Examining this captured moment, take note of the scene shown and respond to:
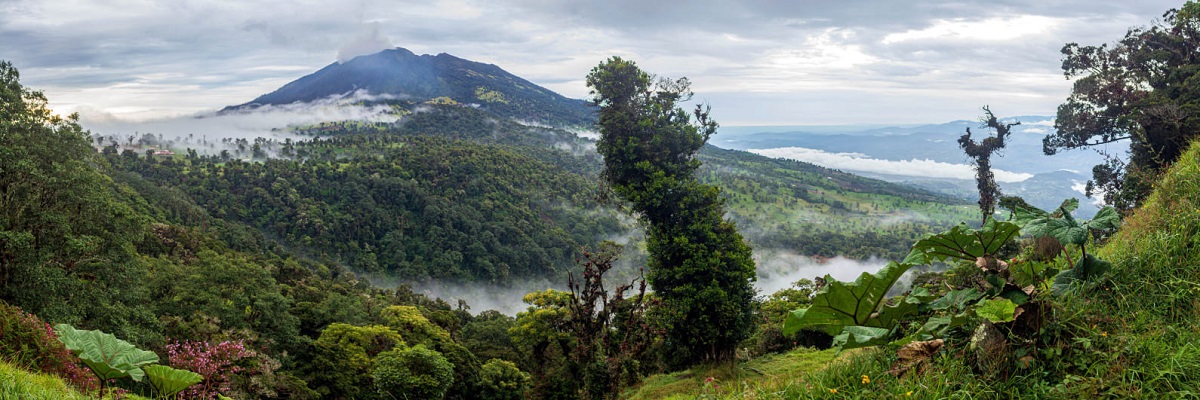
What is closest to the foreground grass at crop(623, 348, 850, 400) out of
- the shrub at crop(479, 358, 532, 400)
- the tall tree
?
the tall tree

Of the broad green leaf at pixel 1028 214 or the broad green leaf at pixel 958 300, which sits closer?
the broad green leaf at pixel 958 300

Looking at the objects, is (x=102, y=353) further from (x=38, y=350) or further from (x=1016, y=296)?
(x=1016, y=296)

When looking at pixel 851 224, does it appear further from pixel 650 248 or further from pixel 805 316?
pixel 805 316

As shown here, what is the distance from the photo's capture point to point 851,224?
5418 inches

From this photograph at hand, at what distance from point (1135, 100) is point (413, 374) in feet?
70.5

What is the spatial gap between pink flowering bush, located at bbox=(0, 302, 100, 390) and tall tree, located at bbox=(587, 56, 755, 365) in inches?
439

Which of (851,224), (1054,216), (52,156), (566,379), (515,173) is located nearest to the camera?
(1054,216)

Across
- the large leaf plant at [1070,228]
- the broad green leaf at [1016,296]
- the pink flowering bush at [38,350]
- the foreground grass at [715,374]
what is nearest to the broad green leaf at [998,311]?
the broad green leaf at [1016,296]

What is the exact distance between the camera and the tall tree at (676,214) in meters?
14.6

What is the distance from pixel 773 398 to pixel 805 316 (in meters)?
0.52

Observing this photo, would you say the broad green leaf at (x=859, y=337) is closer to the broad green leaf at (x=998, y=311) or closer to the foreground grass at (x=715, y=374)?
the broad green leaf at (x=998, y=311)

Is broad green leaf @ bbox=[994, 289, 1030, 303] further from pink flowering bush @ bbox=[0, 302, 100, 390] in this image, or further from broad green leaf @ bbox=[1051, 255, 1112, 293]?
pink flowering bush @ bbox=[0, 302, 100, 390]

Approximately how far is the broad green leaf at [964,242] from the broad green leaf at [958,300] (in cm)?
24

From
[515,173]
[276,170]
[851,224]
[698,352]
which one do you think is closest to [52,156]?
[698,352]
